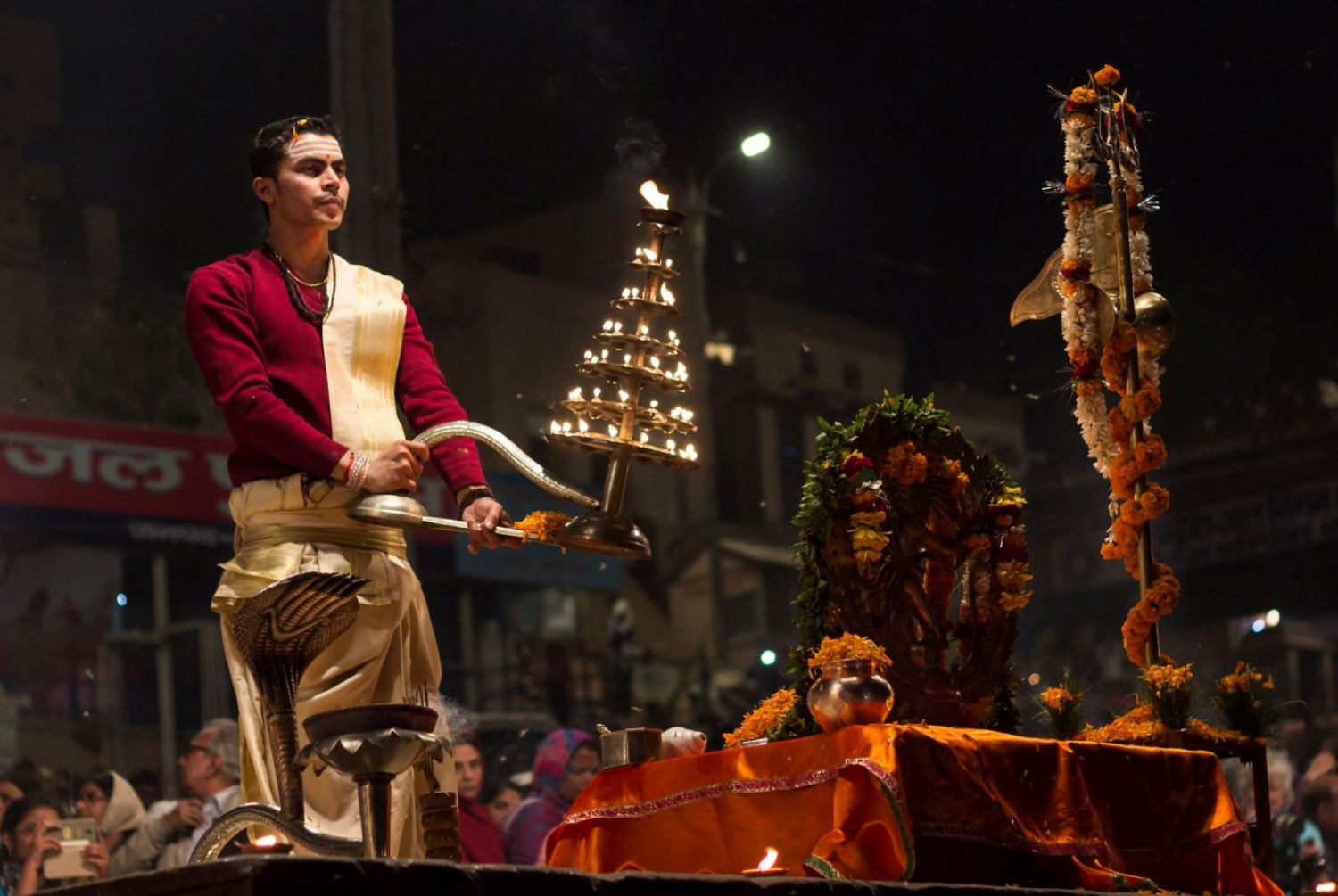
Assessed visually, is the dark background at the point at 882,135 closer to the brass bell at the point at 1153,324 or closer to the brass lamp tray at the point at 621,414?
the brass bell at the point at 1153,324

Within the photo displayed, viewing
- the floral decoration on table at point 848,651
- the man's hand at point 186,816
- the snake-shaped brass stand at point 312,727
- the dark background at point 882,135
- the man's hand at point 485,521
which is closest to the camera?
the snake-shaped brass stand at point 312,727

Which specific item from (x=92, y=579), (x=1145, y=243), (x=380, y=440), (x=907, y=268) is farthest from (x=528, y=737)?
(x=380, y=440)

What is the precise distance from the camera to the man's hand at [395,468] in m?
4.28

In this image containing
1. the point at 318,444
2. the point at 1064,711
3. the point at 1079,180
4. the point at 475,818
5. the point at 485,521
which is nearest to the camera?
the point at 318,444

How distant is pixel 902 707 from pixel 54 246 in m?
7.34

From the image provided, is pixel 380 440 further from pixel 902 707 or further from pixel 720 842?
pixel 902 707

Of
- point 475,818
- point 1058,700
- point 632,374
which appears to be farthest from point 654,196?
point 475,818

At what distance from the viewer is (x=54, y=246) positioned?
1102 cm

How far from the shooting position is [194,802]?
859 centimetres

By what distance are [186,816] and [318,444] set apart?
479 centimetres

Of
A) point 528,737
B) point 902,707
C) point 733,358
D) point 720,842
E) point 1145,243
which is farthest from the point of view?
point 733,358

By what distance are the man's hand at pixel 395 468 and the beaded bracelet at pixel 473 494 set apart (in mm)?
220

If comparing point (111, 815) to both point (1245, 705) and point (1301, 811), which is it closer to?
point (1245, 705)

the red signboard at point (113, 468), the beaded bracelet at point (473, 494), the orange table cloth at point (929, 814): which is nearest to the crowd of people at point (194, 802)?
the red signboard at point (113, 468)
